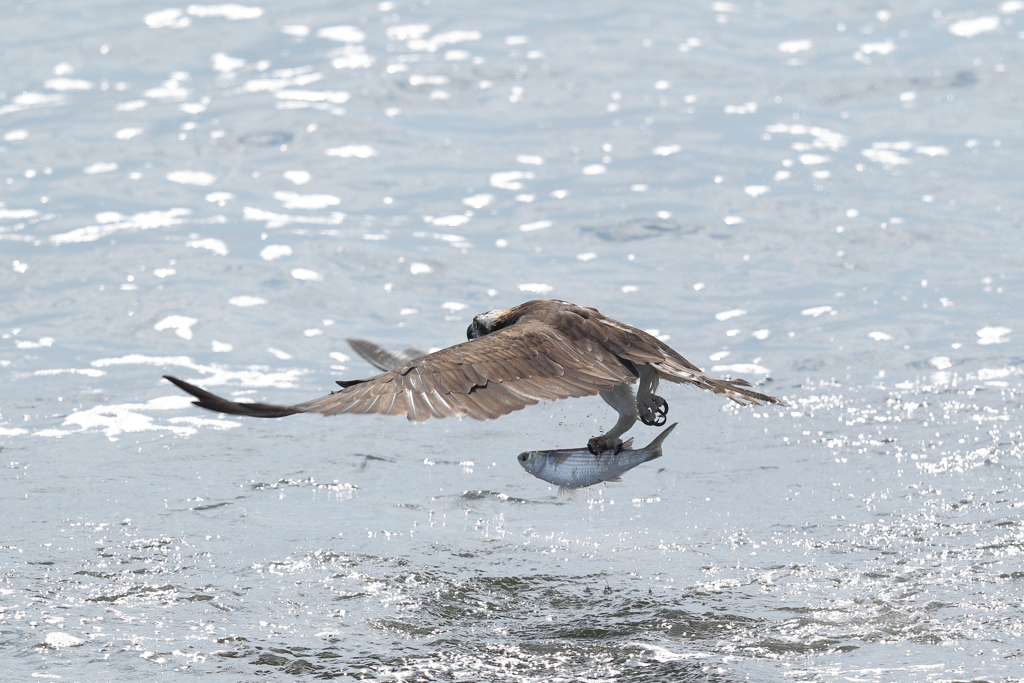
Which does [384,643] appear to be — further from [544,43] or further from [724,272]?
[544,43]

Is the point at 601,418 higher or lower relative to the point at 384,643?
lower

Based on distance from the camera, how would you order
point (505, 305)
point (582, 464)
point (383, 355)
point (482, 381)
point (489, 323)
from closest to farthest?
point (482, 381)
point (582, 464)
point (489, 323)
point (383, 355)
point (505, 305)

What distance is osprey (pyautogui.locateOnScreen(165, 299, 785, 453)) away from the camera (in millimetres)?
6301

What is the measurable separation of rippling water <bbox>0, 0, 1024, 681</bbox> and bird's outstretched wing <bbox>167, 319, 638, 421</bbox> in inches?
53.6

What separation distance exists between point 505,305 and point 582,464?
19.6 feet

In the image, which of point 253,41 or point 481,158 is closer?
point 481,158

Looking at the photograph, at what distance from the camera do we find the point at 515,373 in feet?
23.0

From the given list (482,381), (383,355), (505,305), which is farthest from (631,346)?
(505,305)

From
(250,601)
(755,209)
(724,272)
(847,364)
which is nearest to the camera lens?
(250,601)

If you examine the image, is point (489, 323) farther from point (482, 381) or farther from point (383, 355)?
point (482, 381)

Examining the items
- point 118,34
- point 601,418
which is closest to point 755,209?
point 601,418

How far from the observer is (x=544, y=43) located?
2162 centimetres

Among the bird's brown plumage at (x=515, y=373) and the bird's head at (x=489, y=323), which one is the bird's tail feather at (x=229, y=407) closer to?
the bird's brown plumage at (x=515, y=373)

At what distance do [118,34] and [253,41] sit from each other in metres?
2.32
